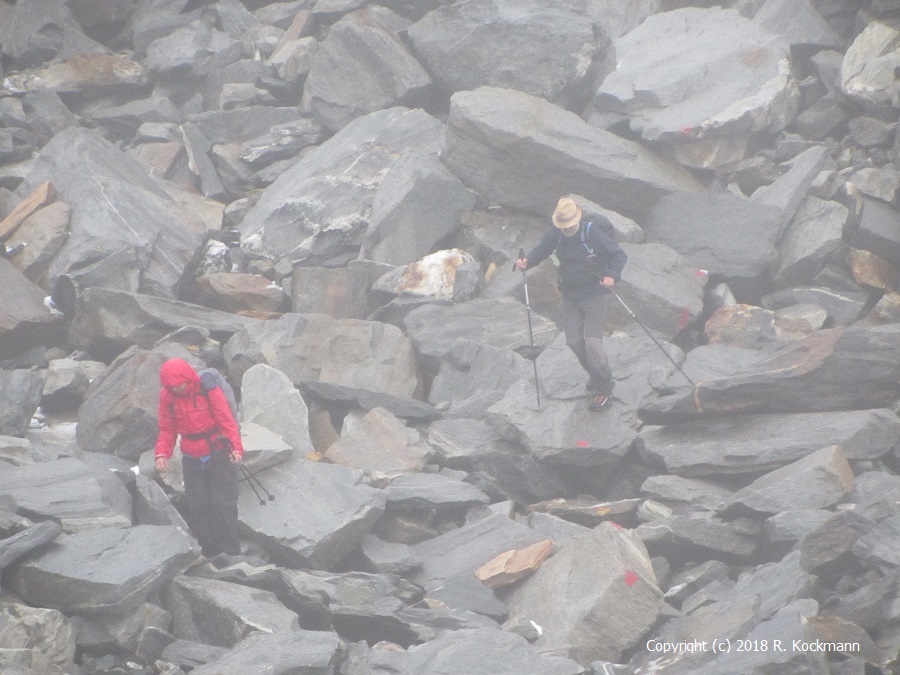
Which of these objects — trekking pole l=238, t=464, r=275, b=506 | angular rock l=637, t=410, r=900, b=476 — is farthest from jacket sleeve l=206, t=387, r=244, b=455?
angular rock l=637, t=410, r=900, b=476

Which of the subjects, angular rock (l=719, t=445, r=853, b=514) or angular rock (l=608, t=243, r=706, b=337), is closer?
angular rock (l=719, t=445, r=853, b=514)

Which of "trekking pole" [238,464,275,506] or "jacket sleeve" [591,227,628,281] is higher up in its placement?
"jacket sleeve" [591,227,628,281]

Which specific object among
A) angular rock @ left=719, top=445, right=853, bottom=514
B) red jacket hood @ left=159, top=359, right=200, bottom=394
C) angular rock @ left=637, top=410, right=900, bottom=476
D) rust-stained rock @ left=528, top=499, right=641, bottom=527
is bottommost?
rust-stained rock @ left=528, top=499, right=641, bottom=527

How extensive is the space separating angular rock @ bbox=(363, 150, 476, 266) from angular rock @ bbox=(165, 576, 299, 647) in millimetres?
7667

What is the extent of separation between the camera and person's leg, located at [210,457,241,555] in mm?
8430

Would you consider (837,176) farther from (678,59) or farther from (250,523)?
(250,523)

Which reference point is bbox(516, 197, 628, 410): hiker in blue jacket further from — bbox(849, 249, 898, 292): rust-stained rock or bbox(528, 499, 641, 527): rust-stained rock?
bbox(849, 249, 898, 292): rust-stained rock

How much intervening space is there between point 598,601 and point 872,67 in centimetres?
1173

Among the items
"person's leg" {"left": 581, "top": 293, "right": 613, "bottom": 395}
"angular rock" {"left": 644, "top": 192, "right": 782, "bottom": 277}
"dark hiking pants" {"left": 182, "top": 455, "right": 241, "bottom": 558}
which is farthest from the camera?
"angular rock" {"left": 644, "top": 192, "right": 782, "bottom": 277}

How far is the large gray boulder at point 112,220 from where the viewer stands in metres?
14.0

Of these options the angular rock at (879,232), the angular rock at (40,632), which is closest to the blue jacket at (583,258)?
the angular rock at (879,232)

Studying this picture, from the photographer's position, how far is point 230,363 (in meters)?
12.3

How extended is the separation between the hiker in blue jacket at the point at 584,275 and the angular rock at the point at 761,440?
3.16 ft

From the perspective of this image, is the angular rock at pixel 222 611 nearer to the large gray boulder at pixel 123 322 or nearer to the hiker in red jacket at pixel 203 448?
the hiker in red jacket at pixel 203 448
